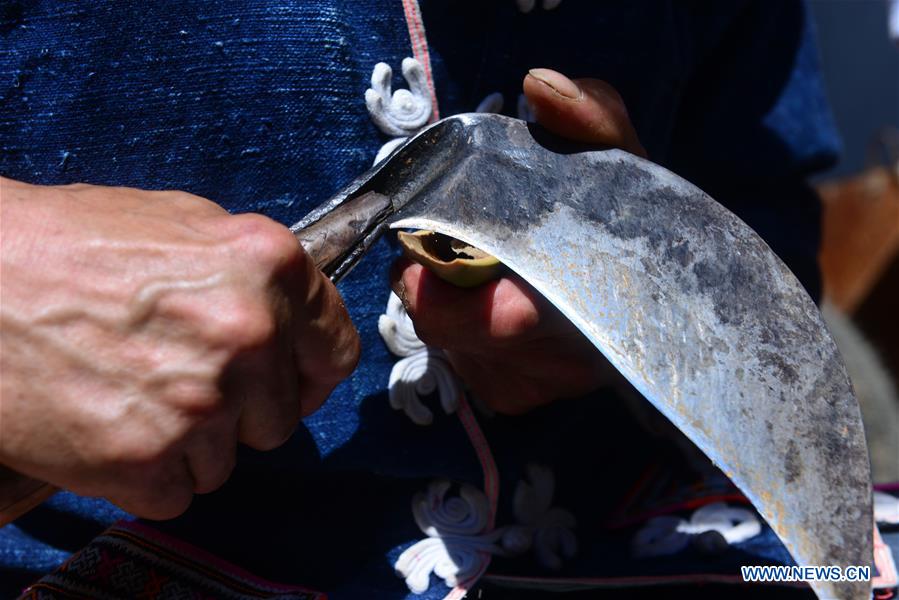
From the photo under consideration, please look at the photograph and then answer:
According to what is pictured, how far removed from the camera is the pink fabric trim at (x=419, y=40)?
0.79 m

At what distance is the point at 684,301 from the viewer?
65 cm

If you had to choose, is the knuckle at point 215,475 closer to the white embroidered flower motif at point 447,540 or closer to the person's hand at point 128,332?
the person's hand at point 128,332

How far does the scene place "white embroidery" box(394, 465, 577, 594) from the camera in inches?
32.5

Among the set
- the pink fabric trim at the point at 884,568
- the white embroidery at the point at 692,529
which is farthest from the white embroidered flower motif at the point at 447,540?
the pink fabric trim at the point at 884,568

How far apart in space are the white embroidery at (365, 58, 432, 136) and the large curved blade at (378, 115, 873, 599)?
0.33 feet

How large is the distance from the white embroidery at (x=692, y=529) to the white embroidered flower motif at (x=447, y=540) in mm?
204

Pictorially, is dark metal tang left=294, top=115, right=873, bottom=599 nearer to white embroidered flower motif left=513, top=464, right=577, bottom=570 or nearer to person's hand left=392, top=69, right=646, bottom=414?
person's hand left=392, top=69, right=646, bottom=414

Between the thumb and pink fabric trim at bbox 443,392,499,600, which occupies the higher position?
the thumb

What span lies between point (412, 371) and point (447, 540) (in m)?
0.18

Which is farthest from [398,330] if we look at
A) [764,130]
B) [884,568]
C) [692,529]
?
[764,130]

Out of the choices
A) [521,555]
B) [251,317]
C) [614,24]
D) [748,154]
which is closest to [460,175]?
[251,317]

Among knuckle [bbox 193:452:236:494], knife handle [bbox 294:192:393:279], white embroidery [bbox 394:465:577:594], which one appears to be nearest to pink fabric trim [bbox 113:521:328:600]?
white embroidery [bbox 394:465:577:594]

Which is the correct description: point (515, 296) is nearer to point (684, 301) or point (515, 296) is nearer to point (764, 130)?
point (684, 301)

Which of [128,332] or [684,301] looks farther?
[684,301]
